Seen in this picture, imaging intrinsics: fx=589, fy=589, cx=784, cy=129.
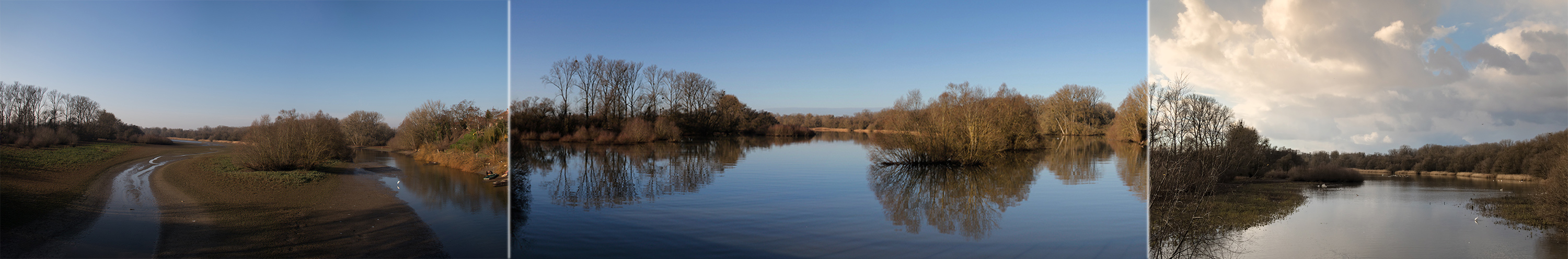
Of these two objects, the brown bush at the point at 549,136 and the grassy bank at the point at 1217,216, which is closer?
the grassy bank at the point at 1217,216

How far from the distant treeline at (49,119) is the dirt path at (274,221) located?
A: 0.83m

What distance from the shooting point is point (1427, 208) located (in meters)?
14.0

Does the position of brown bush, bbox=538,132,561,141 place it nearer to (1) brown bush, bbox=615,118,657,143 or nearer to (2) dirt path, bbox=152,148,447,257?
(1) brown bush, bbox=615,118,657,143

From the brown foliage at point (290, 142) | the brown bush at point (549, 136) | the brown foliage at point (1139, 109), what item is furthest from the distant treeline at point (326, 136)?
the brown foliage at point (1139, 109)

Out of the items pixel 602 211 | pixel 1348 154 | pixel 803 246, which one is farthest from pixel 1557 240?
pixel 1348 154

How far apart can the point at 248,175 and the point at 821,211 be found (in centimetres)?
890

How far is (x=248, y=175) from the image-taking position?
909 centimetres

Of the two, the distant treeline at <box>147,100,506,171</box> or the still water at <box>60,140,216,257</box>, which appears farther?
the distant treeline at <box>147,100,506,171</box>

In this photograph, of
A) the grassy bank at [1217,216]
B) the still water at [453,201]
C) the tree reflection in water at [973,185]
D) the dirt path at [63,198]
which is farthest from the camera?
the tree reflection in water at [973,185]

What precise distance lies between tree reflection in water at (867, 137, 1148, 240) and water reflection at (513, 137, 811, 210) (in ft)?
11.1

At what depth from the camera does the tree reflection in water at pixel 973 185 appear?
7.02 m

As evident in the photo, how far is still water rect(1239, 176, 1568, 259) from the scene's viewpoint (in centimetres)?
827

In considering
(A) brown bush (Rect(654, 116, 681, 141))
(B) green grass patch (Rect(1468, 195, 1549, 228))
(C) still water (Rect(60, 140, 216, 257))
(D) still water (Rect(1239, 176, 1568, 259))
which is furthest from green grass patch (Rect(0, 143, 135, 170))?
(B) green grass patch (Rect(1468, 195, 1549, 228))

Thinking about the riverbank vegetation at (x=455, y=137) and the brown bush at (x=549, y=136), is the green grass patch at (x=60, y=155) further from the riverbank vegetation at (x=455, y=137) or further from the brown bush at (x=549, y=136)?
the brown bush at (x=549, y=136)
